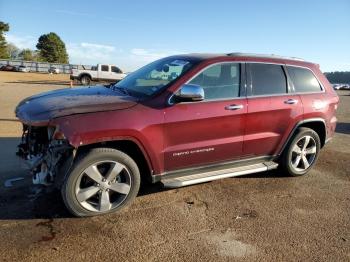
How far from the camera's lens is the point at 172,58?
555 cm

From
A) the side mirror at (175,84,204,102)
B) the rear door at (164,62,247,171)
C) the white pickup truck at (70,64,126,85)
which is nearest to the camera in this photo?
the side mirror at (175,84,204,102)

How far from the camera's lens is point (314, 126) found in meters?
6.21

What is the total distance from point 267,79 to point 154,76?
1.65 metres

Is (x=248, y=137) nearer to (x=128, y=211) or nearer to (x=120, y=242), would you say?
(x=128, y=211)

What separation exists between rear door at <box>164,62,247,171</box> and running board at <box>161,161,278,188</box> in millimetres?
143

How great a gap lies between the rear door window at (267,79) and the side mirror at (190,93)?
42.4 inches

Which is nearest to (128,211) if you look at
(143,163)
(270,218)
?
(143,163)

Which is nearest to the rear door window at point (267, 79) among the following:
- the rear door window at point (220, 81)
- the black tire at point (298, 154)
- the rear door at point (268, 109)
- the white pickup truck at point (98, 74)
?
the rear door at point (268, 109)

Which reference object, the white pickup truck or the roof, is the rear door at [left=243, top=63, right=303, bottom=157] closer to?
the roof

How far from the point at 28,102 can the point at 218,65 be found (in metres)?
2.45

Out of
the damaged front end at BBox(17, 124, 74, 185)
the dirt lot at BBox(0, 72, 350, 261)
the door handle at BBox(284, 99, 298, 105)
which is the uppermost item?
the door handle at BBox(284, 99, 298, 105)

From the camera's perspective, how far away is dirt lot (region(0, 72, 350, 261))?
142 inches

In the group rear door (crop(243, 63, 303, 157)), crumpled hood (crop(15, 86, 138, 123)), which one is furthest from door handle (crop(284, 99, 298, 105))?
crumpled hood (crop(15, 86, 138, 123))

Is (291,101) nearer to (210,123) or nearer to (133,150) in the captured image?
(210,123)
